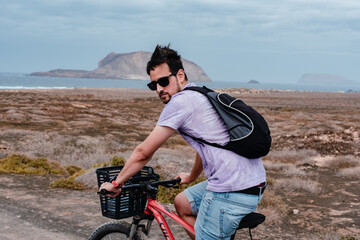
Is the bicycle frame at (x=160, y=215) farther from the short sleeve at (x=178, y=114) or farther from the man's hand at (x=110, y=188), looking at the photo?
the short sleeve at (x=178, y=114)

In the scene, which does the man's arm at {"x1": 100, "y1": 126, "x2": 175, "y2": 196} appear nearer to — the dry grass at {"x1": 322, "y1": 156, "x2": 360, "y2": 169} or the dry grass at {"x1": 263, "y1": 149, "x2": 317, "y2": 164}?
the dry grass at {"x1": 322, "y1": 156, "x2": 360, "y2": 169}

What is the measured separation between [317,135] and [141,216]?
779 inches

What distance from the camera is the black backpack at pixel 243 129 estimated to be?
2916 mm

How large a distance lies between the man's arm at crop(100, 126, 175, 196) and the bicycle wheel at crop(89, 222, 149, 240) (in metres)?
0.57

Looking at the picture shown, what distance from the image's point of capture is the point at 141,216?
3.45m

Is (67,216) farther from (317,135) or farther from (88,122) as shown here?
(88,122)

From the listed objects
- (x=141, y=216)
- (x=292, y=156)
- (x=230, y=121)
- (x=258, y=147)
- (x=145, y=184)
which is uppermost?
(x=230, y=121)

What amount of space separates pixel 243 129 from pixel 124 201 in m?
1.19

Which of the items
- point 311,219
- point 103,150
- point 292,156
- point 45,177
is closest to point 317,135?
point 292,156

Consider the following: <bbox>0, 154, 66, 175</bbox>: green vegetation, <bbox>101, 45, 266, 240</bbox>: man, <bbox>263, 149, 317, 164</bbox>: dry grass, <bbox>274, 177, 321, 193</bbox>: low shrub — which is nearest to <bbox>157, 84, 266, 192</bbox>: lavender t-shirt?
<bbox>101, 45, 266, 240</bbox>: man

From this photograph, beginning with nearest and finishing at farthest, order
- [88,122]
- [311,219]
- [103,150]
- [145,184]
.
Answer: [145,184], [311,219], [103,150], [88,122]

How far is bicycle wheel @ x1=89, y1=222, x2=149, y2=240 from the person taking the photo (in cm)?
353

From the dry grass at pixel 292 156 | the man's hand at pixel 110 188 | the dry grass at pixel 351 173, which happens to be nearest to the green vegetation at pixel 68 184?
the man's hand at pixel 110 188

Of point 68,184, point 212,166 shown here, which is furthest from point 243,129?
point 68,184
